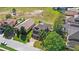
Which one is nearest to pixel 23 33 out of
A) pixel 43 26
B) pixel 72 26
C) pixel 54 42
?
pixel 43 26

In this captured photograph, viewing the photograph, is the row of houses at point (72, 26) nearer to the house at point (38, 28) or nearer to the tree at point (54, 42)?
the tree at point (54, 42)

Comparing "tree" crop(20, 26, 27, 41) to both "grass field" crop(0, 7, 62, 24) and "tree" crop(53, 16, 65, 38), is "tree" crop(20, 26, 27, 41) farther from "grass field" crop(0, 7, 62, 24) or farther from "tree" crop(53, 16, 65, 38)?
"tree" crop(53, 16, 65, 38)

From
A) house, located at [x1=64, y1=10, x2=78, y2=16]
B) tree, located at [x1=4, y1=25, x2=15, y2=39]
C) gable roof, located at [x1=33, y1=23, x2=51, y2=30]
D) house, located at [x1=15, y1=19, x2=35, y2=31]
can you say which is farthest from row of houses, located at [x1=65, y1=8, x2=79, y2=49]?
tree, located at [x1=4, y1=25, x2=15, y2=39]

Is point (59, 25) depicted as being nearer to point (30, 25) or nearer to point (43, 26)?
point (43, 26)

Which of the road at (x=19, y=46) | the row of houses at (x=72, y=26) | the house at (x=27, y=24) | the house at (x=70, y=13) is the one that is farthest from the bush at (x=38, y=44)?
the house at (x=70, y=13)

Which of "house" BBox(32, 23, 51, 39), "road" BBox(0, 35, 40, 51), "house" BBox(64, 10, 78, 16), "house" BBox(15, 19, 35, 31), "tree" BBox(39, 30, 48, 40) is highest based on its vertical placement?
"house" BBox(64, 10, 78, 16)

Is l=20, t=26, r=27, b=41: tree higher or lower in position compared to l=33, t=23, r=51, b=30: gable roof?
lower

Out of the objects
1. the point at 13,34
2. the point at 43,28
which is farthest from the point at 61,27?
the point at 13,34
